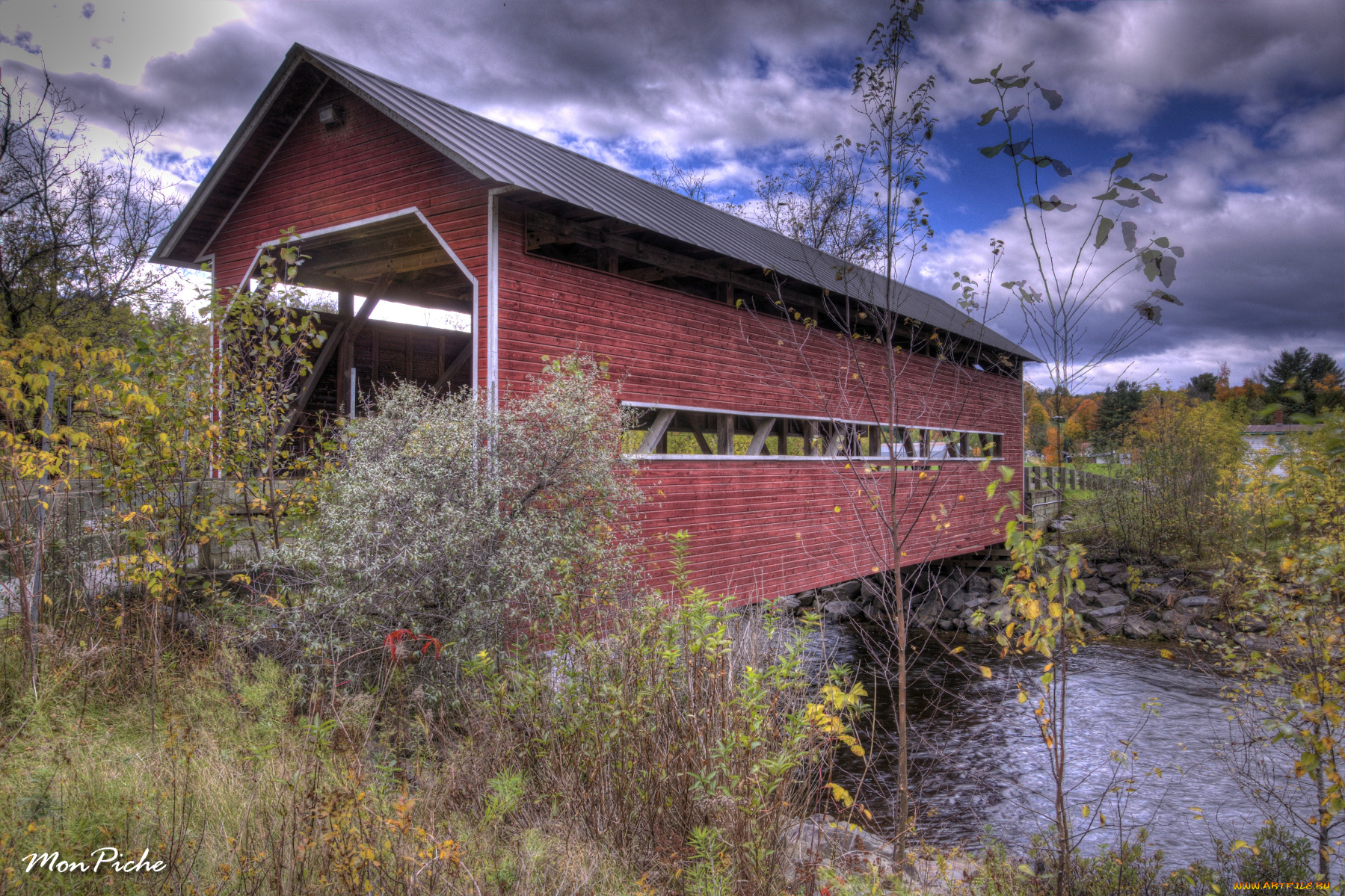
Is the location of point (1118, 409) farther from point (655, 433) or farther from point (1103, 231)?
point (1103, 231)

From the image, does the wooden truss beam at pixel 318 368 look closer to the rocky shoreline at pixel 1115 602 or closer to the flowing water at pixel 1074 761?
the flowing water at pixel 1074 761

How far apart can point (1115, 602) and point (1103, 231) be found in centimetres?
1443

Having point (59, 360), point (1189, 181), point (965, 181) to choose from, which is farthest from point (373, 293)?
point (1189, 181)

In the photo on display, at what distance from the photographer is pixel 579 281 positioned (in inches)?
285

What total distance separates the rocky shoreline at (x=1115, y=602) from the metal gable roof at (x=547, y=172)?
553 cm

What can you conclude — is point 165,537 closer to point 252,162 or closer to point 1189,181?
point 252,162

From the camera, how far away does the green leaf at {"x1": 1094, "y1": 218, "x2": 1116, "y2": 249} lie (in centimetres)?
249

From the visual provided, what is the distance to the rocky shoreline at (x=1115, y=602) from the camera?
12945mm

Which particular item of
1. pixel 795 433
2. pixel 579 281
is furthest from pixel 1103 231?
pixel 795 433

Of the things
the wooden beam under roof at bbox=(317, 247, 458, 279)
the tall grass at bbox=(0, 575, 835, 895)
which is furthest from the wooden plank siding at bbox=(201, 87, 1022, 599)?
the tall grass at bbox=(0, 575, 835, 895)

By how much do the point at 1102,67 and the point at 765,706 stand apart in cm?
333

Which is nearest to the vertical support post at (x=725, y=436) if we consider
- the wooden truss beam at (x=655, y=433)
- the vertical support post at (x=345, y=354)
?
the wooden truss beam at (x=655, y=433)

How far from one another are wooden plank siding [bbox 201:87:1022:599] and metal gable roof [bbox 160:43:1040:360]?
328 millimetres

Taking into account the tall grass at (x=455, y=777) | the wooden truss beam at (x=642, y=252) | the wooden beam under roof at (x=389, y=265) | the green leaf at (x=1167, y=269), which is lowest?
the tall grass at (x=455, y=777)
